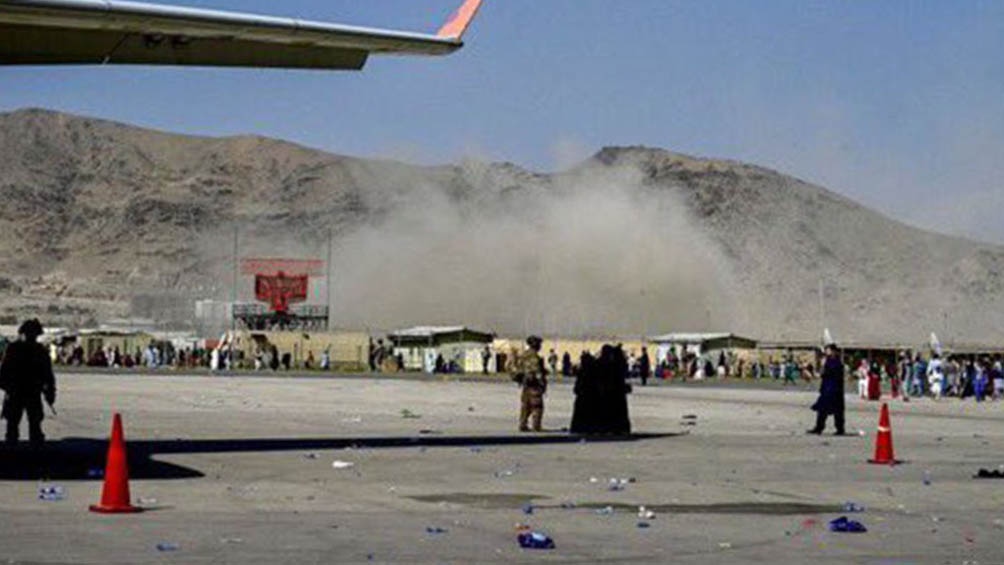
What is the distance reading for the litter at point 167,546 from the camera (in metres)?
15.5

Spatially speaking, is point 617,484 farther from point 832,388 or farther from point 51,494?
point 832,388

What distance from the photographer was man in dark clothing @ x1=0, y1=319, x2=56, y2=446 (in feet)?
89.3

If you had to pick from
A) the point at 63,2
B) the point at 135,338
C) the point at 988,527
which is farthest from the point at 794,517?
the point at 135,338

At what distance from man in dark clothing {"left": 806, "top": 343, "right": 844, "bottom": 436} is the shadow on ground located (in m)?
3.02

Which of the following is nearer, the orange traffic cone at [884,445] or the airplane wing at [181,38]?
the airplane wing at [181,38]

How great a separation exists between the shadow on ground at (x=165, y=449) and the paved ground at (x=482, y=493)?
6 cm

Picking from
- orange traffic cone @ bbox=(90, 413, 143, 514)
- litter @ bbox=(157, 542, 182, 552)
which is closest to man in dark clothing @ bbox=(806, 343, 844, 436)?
orange traffic cone @ bbox=(90, 413, 143, 514)

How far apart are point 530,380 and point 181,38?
35.2 feet

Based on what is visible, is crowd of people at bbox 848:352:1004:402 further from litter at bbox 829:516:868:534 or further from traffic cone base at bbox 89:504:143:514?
traffic cone base at bbox 89:504:143:514

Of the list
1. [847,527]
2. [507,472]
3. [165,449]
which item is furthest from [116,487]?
[165,449]

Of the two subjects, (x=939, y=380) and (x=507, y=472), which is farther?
(x=939, y=380)

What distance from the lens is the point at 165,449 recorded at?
28328 millimetres

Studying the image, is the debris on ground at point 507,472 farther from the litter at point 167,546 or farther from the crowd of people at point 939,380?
the crowd of people at point 939,380

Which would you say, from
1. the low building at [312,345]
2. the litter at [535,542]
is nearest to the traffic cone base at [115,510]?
the litter at [535,542]
